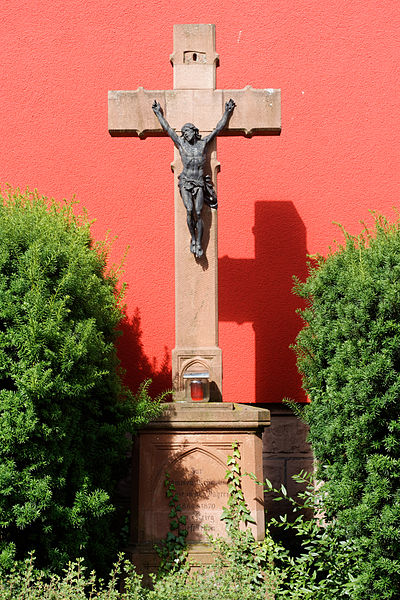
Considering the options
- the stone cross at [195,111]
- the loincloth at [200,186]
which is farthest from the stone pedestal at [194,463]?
the loincloth at [200,186]

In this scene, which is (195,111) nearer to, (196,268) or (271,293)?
(196,268)

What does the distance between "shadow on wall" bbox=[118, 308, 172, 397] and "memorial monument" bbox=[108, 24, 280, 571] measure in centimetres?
102

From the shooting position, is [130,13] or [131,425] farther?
[130,13]

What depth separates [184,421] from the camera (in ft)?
13.9

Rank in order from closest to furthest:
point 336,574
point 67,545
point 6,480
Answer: point 6,480, point 67,545, point 336,574

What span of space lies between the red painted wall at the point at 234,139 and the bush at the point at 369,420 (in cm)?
155

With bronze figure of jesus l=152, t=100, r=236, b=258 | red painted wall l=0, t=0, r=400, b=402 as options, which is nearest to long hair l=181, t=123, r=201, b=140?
bronze figure of jesus l=152, t=100, r=236, b=258

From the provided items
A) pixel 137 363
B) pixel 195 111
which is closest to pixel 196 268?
pixel 195 111

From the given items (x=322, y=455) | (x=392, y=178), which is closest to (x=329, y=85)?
(x=392, y=178)

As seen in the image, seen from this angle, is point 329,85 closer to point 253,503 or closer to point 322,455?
point 322,455

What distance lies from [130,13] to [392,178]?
8.78ft

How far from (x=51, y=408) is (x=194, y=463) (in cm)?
114

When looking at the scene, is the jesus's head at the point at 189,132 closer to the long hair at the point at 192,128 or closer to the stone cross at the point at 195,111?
the long hair at the point at 192,128

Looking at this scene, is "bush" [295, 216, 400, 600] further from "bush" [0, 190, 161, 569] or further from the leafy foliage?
"bush" [0, 190, 161, 569]
